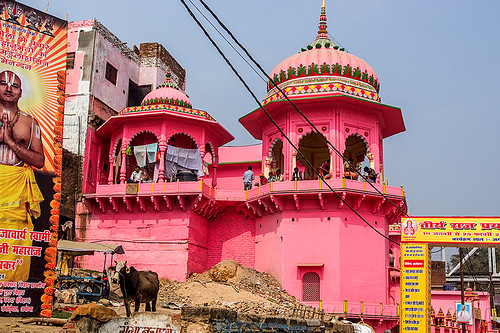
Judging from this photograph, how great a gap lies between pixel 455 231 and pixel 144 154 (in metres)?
11.6

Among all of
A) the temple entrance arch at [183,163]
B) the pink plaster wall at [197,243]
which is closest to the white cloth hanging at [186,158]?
the temple entrance arch at [183,163]

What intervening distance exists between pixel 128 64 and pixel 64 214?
29.4ft

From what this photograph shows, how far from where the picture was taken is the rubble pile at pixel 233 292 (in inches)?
721

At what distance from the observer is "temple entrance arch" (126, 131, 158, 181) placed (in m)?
23.5

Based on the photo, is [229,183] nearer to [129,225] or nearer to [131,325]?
[129,225]

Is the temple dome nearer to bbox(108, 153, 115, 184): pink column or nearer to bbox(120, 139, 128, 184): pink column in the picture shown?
bbox(120, 139, 128, 184): pink column

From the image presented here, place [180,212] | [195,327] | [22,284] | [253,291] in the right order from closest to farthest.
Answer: [195,327], [22,284], [253,291], [180,212]

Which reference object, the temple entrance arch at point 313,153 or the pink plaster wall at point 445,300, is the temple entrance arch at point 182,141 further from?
the pink plaster wall at point 445,300

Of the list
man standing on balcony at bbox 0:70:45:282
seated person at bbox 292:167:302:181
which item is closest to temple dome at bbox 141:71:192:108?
seated person at bbox 292:167:302:181

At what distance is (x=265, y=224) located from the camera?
2288cm

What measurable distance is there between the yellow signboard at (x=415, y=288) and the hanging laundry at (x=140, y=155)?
10.4 m

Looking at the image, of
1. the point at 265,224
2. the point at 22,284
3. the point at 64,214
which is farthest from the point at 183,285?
the point at 22,284

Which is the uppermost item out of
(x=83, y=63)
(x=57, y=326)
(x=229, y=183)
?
(x=83, y=63)

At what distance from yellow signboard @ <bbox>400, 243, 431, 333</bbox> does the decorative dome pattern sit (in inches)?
251
